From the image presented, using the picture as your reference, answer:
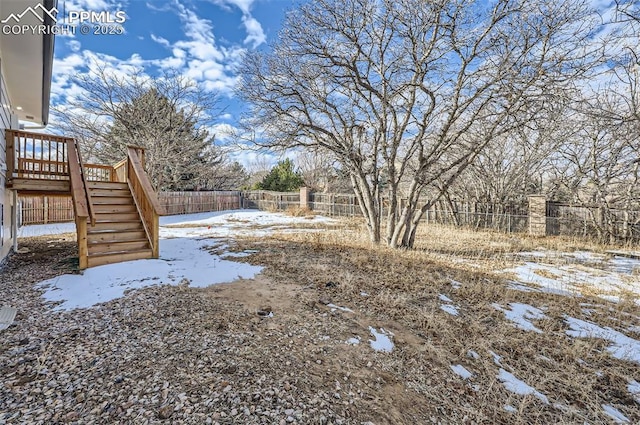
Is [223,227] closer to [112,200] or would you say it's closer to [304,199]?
[112,200]

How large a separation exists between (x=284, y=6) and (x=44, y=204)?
42.2ft

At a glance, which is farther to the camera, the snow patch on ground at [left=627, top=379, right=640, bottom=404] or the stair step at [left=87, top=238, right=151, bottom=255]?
the stair step at [left=87, top=238, right=151, bottom=255]

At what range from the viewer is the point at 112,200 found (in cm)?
588

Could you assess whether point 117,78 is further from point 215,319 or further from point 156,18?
point 215,319

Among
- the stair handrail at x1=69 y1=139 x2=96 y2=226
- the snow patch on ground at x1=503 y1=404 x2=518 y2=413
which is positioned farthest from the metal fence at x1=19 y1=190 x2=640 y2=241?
the snow patch on ground at x1=503 y1=404 x2=518 y2=413

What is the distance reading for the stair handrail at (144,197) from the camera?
5.11m

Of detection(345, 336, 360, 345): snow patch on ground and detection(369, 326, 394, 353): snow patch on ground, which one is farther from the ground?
detection(345, 336, 360, 345): snow patch on ground

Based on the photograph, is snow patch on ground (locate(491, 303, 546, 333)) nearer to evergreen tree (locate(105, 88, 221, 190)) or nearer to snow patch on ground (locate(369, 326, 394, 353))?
snow patch on ground (locate(369, 326, 394, 353))

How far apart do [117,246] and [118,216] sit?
3.26ft

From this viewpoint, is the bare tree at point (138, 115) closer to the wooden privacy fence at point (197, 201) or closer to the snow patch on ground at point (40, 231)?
the wooden privacy fence at point (197, 201)

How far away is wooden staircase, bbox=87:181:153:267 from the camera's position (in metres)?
4.70

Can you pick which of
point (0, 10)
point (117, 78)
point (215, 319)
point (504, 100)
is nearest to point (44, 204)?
point (117, 78)

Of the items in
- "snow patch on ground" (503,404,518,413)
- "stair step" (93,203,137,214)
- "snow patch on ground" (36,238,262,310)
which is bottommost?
"snow patch on ground" (503,404,518,413)

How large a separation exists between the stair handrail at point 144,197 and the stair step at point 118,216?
15 centimetres
